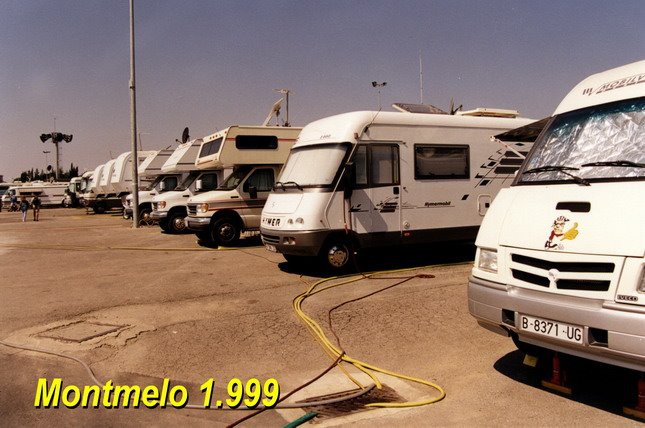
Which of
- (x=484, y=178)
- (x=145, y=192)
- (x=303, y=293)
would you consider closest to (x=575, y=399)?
(x=303, y=293)

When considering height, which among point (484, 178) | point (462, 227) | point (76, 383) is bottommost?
point (76, 383)

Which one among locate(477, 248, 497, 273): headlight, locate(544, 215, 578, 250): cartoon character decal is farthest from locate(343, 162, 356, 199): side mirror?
locate(544, 215, 578, 250): cartoon character decal

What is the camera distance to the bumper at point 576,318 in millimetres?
3408

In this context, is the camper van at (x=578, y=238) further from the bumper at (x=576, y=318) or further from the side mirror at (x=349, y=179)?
the side mirror at (x=349, y=179)

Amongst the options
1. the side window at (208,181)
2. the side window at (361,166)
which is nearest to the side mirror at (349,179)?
the side window at (361,166)

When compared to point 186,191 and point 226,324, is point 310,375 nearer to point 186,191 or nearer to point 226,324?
point 226,324

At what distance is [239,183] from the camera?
1459cm

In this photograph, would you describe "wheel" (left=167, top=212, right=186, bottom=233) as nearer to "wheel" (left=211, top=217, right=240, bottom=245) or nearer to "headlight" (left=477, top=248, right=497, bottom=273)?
"wheel" (left=211, top=217, right=240, bottom=245)

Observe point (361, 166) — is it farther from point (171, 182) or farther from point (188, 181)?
point (171, 182)

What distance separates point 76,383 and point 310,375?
210 cm

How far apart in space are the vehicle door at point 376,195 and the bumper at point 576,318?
5365 mm

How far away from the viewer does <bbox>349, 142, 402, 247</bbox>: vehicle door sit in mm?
9766

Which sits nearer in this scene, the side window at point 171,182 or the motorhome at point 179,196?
the motorhome at point 179,196

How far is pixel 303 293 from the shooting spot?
825 centimetres
